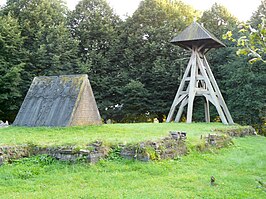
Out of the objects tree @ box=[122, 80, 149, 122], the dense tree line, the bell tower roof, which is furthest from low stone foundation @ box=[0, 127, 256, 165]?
tree @ box=[122, 80, 149, 122]

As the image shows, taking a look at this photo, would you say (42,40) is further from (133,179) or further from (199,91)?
(133,179)

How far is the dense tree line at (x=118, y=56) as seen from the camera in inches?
940

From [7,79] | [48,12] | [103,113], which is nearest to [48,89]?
[7,79]

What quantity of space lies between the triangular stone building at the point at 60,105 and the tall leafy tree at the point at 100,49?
1021 cm

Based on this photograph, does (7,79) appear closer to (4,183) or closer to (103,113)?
(103,113)

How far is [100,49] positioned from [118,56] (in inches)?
69.2

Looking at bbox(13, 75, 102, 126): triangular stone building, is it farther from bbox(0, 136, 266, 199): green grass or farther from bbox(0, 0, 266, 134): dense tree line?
bbox(0, 0, 266, 134): dense tree line

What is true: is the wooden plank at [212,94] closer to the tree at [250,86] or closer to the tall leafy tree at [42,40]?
the tree at [250,86]

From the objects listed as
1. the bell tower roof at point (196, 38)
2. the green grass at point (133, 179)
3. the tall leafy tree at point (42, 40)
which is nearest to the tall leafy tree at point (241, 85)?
the bell tower roof at point (196, 38)

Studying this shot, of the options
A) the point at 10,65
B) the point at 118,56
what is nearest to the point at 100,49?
the point at 118,56

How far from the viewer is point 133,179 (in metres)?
7.43

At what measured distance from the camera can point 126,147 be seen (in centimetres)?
907

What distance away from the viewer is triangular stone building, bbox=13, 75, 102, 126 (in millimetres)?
14609

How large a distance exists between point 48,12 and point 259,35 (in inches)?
991
